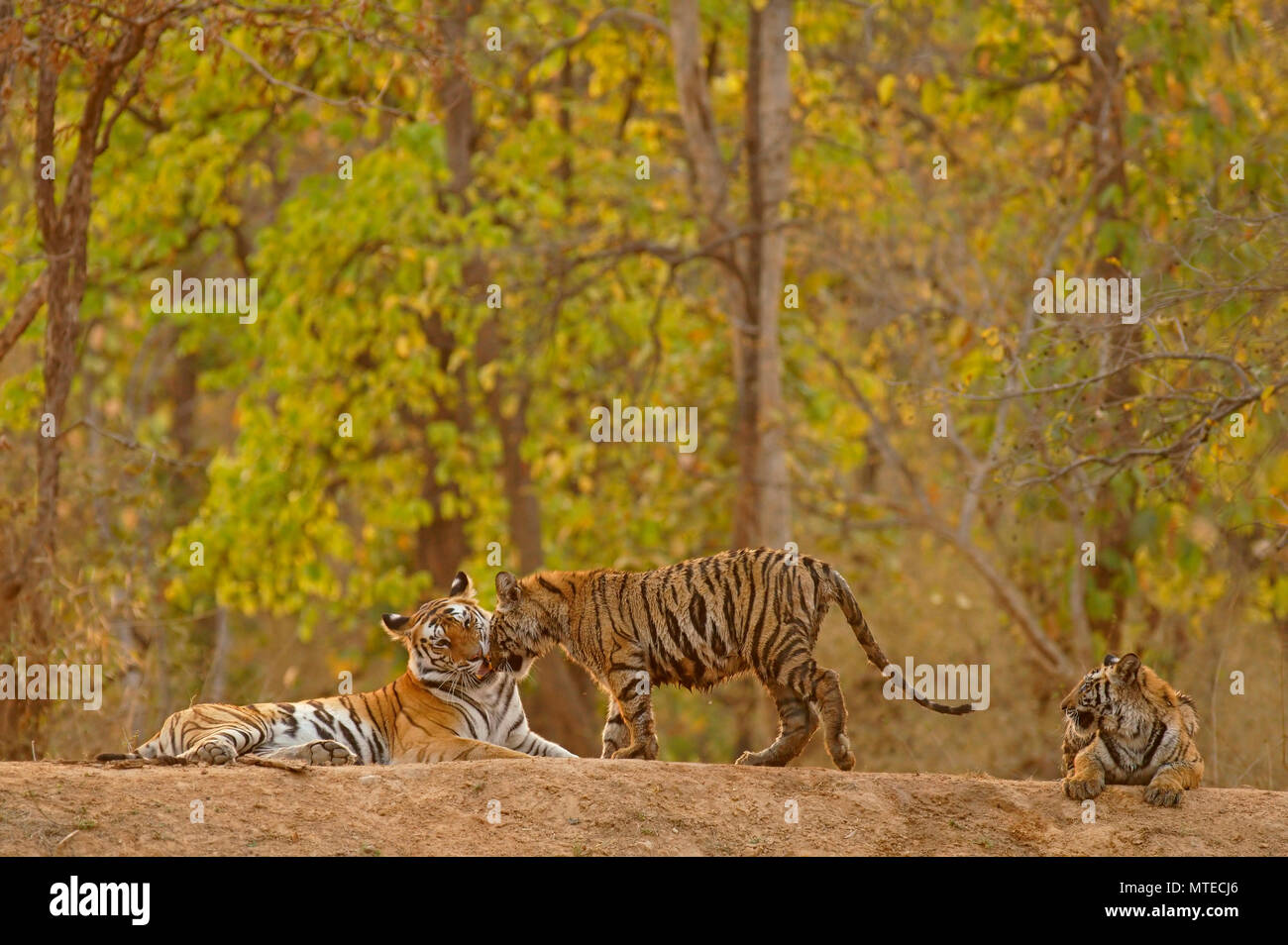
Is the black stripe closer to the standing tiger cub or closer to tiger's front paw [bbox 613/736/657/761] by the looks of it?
the standing tiger cub

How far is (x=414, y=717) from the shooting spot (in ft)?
28.8

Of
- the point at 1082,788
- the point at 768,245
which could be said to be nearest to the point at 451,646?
the point at 1082,788

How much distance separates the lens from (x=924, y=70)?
64.6ft

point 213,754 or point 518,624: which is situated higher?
point 518,624

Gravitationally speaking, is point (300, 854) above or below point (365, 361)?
below

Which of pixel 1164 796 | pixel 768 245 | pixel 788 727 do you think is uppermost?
pixel 768 245

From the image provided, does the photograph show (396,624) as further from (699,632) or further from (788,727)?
(788,727)

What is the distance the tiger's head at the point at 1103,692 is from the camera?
7793 millimetres

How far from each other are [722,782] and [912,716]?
10.0 meters

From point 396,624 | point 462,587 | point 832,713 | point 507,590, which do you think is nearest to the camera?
point 832,713

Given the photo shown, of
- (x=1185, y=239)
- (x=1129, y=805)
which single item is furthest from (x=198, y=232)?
(x=1129, y=805)

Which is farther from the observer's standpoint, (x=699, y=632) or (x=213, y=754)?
(x=699, y=632)

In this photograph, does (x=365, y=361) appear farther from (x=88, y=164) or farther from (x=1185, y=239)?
(x=1185, y=239)

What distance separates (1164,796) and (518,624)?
3352 millimetres
